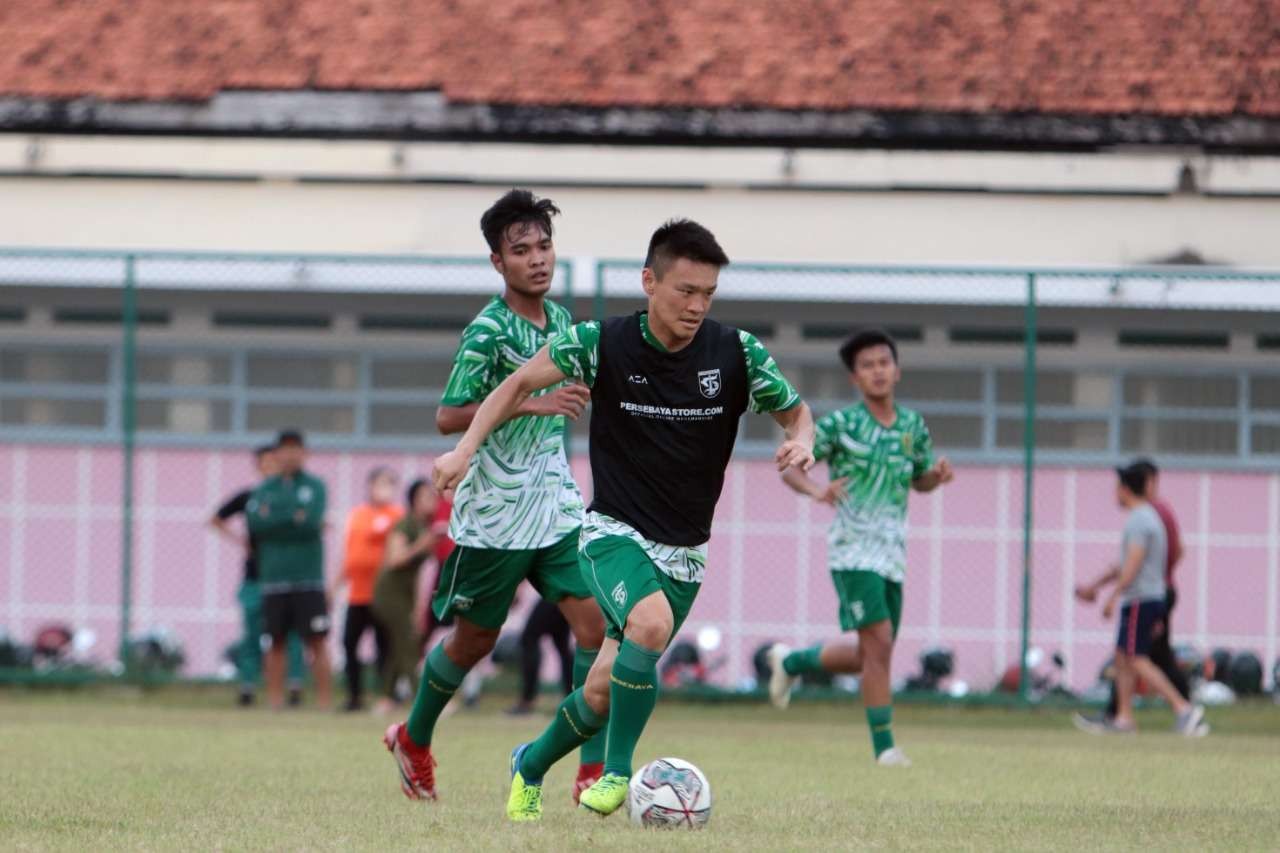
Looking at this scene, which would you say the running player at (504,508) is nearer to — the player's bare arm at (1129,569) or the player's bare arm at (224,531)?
the player's bare arm at (1129,569)

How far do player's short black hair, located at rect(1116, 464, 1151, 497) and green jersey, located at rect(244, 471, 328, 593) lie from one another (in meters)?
5.52

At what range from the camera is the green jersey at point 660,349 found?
7.51 metres

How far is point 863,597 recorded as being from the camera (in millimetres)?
11859

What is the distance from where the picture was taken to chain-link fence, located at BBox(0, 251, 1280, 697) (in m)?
18.6

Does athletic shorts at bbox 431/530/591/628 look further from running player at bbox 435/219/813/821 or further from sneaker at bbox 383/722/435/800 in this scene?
running player at bbox 435/219/813/821

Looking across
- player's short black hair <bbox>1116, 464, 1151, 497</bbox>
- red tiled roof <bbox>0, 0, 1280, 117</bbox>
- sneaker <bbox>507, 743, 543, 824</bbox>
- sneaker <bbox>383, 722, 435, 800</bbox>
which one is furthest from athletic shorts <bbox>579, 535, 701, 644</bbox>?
red tiled roof <bbox>0, 0, 1280, 117</bbox>

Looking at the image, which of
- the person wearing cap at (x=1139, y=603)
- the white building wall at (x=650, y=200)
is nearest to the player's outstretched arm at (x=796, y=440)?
the person wearing cap at (x=1139, y=603)

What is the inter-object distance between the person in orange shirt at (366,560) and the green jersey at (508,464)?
26.2 feet

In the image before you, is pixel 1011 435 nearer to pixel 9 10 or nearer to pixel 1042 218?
pixel 1042 218

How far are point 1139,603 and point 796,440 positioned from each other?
8.62 metres

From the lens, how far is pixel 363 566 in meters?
16.9

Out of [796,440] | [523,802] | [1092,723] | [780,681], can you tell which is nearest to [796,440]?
[796,440]

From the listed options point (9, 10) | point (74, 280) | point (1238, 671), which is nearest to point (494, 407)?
point (1238, 671)

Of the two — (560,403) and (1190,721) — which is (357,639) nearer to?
(1190,721)
